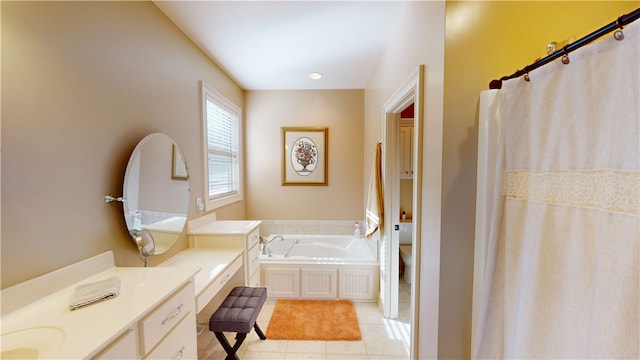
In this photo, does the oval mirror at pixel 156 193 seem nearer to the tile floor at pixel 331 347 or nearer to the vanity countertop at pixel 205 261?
the vanity countertop at pixel 205 261

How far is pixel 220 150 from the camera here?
8.88 ft

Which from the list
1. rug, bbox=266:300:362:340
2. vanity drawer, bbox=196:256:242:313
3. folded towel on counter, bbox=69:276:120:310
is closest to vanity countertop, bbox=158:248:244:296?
vanity drawer, bbox=196:256:242:313

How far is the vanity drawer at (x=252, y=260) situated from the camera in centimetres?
214

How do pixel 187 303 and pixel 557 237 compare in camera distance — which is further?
pixel 187 303

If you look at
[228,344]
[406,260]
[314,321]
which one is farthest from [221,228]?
[406,260]

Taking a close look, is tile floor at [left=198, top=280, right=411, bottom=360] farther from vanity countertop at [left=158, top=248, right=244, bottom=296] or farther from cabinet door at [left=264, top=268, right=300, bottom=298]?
vanity countertop at [left=158, top=248, right=244, bottom=296]

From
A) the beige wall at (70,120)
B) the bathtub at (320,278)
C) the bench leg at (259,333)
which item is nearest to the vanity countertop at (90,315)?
the beige wall at (70,120)

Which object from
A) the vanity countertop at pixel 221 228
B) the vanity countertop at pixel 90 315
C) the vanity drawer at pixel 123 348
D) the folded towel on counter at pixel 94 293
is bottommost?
the vanity drawer at pixel 123 348

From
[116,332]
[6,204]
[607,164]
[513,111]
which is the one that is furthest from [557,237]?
[6,204]

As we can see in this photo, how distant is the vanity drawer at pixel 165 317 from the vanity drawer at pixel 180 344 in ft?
0.11

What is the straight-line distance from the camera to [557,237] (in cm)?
75

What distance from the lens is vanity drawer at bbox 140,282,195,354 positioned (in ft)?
2.81

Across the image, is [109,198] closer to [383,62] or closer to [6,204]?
[6,204]

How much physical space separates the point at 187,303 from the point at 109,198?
28.8 inches
